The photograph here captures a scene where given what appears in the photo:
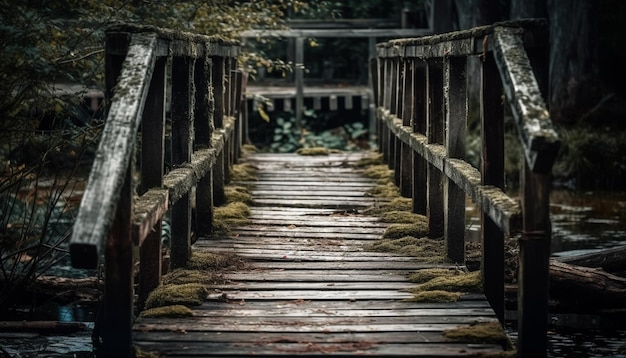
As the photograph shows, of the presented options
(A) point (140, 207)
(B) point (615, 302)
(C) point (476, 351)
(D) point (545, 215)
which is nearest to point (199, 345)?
(A) point (140, 207)

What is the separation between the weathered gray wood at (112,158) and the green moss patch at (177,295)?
4.31ft

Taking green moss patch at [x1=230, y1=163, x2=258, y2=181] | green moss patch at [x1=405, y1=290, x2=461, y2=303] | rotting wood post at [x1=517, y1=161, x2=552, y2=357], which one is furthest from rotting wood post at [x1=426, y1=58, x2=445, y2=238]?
green moss patch at [x1=230, y1=163, x2=258, y2=181]

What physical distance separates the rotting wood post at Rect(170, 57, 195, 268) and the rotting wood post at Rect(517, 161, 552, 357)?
244cm

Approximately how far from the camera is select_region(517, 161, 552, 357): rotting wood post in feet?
14.8

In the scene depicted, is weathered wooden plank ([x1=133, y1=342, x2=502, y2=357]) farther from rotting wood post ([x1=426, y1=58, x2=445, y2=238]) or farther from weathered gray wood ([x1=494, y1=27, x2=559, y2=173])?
rotting wood post ([x1=426, y1=58, x2=445, y2=238])

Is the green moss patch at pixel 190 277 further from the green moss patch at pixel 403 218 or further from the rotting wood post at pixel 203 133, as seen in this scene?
the green moss patch at pixel 403 218

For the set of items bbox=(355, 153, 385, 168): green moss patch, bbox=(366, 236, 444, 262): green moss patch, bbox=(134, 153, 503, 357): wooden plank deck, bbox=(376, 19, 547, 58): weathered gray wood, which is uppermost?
bbox=(376, 19, 547, 58): weathered gray wood

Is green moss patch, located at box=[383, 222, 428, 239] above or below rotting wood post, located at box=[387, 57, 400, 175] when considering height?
below

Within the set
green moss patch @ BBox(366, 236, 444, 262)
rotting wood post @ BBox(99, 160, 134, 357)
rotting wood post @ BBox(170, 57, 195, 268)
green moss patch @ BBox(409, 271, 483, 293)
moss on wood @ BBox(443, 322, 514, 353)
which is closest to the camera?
rotting wood post @ BBox(99, 160, 134, 357)

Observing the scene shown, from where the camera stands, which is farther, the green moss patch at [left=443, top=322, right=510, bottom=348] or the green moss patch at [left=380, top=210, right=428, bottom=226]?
the green moss patch at [left=380, top=210, right=428, bottom=226]

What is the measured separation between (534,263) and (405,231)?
3.02m

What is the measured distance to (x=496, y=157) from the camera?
5426mm

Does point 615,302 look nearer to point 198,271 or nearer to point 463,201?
point 463,201

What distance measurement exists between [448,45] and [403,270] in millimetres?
1399
